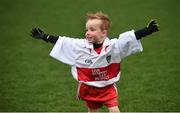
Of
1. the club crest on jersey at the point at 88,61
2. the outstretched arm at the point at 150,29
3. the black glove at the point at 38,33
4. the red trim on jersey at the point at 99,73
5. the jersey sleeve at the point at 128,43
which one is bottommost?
the red trim on jersey at the point at 99,73

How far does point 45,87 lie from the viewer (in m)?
9.22

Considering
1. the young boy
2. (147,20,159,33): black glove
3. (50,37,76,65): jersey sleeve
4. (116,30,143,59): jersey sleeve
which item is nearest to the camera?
(147,20,159,33): black glove

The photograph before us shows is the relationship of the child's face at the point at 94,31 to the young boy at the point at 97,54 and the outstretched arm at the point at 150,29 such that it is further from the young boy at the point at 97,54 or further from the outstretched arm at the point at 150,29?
the outstretched arm at the point at 150,29

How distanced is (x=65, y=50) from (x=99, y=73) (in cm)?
48

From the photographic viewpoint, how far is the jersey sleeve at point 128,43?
20.3 ft

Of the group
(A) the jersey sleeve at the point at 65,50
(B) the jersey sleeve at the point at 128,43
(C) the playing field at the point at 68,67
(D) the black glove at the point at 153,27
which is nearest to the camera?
(D) the black glove at the point at 153,27

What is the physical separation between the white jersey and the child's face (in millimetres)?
68

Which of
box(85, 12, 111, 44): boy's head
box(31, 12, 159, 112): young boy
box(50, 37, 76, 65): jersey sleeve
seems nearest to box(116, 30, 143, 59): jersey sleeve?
box(31, 12, 159, 112): young boy

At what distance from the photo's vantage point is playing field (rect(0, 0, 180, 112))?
27.3 feet

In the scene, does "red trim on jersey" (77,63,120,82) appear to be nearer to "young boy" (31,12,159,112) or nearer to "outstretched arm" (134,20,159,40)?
"young boy" (31,12,159,112)

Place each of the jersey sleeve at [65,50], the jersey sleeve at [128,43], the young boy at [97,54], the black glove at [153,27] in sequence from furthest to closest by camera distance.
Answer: the jersey sleeve at [65,50] < the young boy at [97,54] < the jersey sleeve at [128,43] < the black glove at [153,27]

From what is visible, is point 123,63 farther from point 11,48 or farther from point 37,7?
point 37,7

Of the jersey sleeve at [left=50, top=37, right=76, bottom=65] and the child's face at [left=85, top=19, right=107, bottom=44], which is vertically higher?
the child's face at [left=85, top=19, right=107, bottom=44]

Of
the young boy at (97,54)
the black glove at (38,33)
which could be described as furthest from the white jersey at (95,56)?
the black glove at (38,33)
